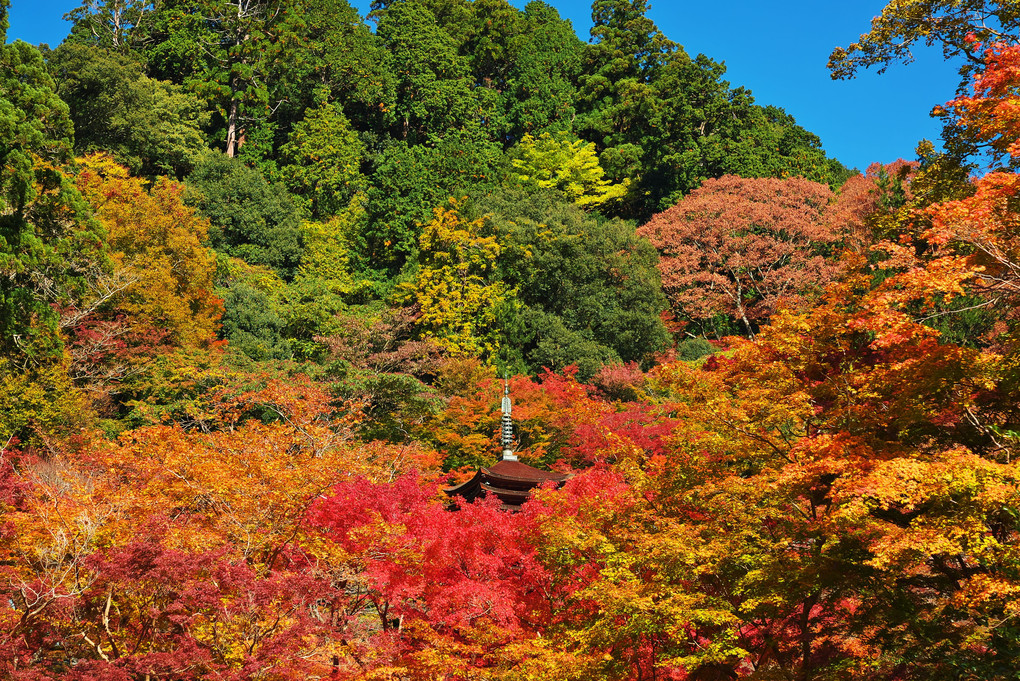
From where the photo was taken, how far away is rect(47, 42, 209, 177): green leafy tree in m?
30.8

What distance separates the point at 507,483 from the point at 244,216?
1987cm

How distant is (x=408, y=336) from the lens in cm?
2706

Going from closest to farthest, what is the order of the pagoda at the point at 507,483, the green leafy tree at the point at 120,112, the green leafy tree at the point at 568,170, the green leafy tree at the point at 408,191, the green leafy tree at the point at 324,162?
the pagoda at the point at 507,483
the green leafy tree at the point at 408,191
the green leafy tree at the point at 120,112
the green leafy tree at the point at 324,162
the green leafy tree at the point at 568,170

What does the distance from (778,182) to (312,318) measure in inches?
747

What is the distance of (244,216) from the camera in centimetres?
3138

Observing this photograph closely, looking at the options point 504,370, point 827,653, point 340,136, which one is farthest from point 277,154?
point 827,653

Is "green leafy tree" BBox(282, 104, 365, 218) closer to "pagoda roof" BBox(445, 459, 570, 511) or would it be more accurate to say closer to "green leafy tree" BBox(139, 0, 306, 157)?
"green leafy tree" BBox(139, 0, 306, 157)

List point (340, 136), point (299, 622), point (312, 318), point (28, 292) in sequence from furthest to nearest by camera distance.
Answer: point (340, 136) → point (312, 318) → point (28, 292) → point (299, 622)

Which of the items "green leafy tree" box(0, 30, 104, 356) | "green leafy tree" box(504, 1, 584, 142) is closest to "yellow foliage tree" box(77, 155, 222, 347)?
"green leafy tree" box(0, 30, 104, 356)

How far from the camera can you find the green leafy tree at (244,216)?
102ft

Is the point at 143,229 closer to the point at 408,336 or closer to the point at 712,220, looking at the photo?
the point at 408,336

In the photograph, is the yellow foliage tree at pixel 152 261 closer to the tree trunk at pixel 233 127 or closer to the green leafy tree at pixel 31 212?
the green leafy tree at pixel 31 212

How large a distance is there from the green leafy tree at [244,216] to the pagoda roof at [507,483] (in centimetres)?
1772

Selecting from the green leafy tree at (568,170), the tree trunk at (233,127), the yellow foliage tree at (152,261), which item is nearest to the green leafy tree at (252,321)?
the yellow foliage tree at (152,261)
